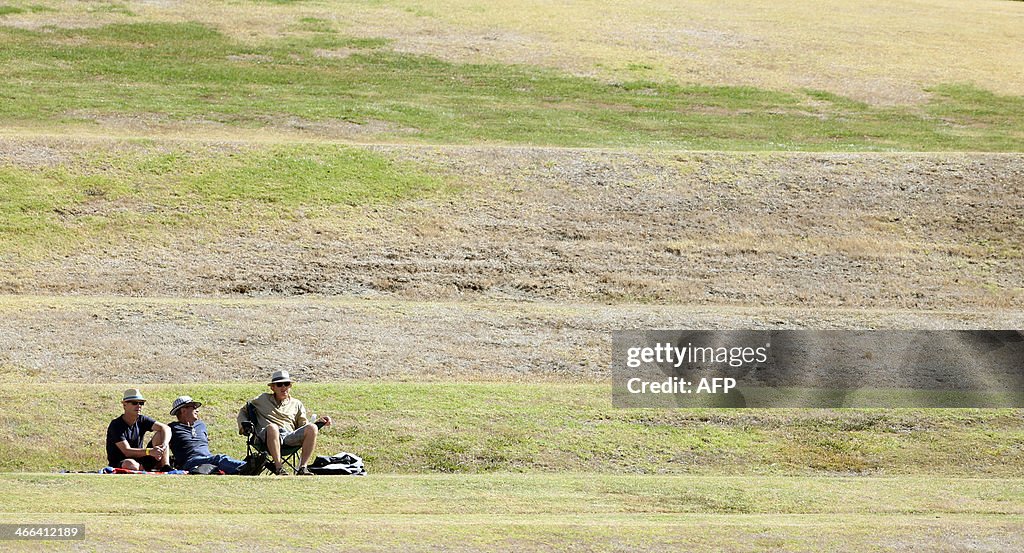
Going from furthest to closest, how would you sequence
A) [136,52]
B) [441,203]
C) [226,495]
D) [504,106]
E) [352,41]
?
[352,41] < [136,52] < [504,106] < [441,203] < [226,495]

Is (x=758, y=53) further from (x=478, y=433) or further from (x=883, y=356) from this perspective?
(x=478, y=433)

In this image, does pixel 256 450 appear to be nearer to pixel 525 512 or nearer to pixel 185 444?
pixel 185 444

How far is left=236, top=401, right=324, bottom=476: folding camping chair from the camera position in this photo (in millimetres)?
13953

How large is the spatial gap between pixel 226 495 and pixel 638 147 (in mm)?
19115

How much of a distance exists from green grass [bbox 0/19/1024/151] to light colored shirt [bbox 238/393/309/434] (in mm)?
16277

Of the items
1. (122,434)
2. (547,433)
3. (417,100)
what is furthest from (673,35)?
(122,434)

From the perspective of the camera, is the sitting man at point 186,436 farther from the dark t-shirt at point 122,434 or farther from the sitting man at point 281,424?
the sitting man at point 281,424

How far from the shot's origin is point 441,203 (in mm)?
26234

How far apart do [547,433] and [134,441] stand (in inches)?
210

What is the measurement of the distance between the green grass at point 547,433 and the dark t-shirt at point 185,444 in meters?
1.45

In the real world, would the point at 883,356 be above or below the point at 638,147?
below

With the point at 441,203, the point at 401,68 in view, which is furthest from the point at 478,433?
the point at 401,68

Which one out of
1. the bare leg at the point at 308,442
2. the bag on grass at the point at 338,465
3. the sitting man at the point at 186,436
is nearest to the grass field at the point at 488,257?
the bag on grass at the point at 338,465

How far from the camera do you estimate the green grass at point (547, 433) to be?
1592 centimetres
